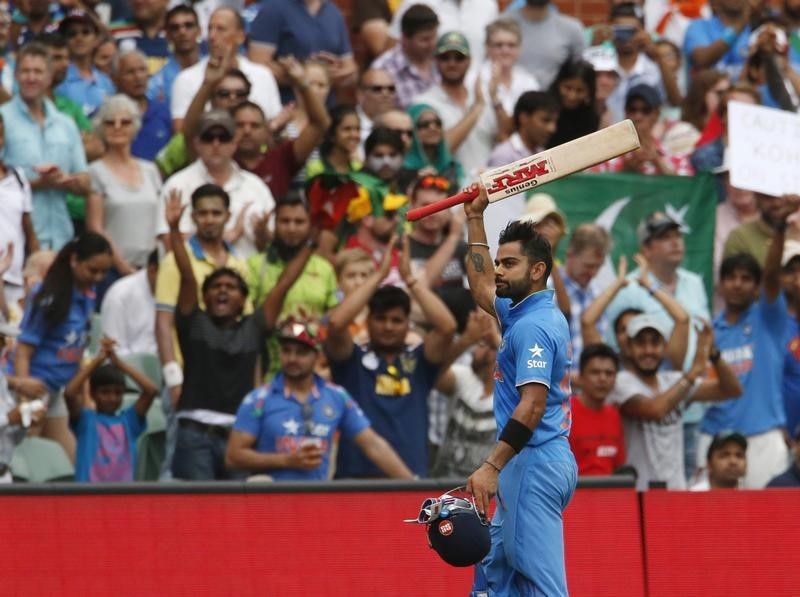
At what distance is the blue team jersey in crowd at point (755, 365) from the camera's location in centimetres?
1203

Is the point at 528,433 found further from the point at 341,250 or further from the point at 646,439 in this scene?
the point at 341,250

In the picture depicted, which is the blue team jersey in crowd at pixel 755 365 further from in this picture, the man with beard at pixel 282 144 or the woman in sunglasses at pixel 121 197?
the woman in sunglasses at pixel 121 197

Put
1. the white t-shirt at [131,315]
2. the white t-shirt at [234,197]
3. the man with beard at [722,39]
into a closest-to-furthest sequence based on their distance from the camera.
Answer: the white t-shirt at [131,315] < the white t-shirt at [234,197] < the man with beard at [722,39]

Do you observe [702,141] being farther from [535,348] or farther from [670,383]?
[535,348]

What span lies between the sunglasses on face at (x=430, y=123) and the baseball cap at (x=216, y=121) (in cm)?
168

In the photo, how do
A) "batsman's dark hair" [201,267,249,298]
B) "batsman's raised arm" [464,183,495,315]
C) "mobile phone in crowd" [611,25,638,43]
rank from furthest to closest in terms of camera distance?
"mobile phone in crowd" [611,25,638,43] < "batsman's dark hair" [201,267,249,298] < "batsman's raised arm" [464,183,495,315]

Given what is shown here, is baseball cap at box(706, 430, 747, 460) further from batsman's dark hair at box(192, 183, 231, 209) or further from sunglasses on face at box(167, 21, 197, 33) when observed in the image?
sunglasses on face at box(167, 21, 197, 33)

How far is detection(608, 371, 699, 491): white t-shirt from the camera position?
11102 millimetres

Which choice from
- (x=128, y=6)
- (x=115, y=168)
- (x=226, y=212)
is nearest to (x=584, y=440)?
(x=226, y=212)

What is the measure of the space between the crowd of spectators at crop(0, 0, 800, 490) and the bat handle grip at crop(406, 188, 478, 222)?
52 centimetres

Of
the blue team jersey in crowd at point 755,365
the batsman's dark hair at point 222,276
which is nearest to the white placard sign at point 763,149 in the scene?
the blue team jersey in crowd at point 755,365

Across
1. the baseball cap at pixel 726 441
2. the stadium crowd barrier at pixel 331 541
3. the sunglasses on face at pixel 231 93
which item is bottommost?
the stadium crowd barrier at pixel 331 541

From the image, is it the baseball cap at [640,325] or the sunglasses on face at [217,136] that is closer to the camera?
the baseball cap at [640,325]

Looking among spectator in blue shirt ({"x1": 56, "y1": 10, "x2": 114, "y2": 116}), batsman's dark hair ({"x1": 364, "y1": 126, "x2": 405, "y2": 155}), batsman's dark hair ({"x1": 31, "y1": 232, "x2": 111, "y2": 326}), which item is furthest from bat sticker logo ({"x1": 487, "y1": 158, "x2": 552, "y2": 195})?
spectator in blue shirt ({"x1": 56, "y1": 10, "x2": 114, "y2": 116})
